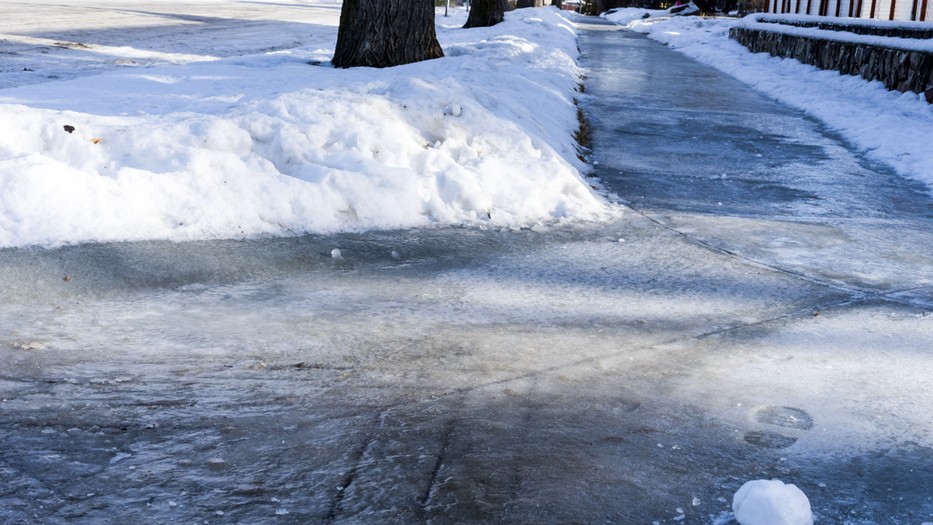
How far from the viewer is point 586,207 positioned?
5547 mm

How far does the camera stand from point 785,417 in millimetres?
2936

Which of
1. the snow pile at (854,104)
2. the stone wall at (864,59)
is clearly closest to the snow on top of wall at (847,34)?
the stone wall at (864,59)

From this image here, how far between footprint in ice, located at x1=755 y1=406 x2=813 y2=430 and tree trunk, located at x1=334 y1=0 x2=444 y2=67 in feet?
28.2

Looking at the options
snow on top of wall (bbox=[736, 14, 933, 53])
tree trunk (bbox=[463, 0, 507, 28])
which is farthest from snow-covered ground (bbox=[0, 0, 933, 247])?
tree trunk (bbox=[463, 0, 507, 28])

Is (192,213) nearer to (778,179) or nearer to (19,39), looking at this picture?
(778,179)

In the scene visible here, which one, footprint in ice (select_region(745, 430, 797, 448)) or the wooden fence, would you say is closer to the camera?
footprint in ice (select_region(745, 430, 797, 448))

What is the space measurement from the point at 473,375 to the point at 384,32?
830cm

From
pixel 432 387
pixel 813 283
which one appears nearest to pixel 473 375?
pixel 432 387

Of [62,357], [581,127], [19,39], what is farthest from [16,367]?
[19,39]

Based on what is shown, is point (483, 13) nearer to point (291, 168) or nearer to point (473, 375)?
point (291, 168)

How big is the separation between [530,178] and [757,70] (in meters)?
11.7

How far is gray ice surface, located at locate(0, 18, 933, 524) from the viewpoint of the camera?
8.03 ft

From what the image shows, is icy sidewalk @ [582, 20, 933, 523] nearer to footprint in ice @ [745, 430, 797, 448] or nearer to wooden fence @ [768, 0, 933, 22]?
footprint in ice @ [745, 430, 797, 448]

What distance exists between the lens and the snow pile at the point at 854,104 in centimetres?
791
